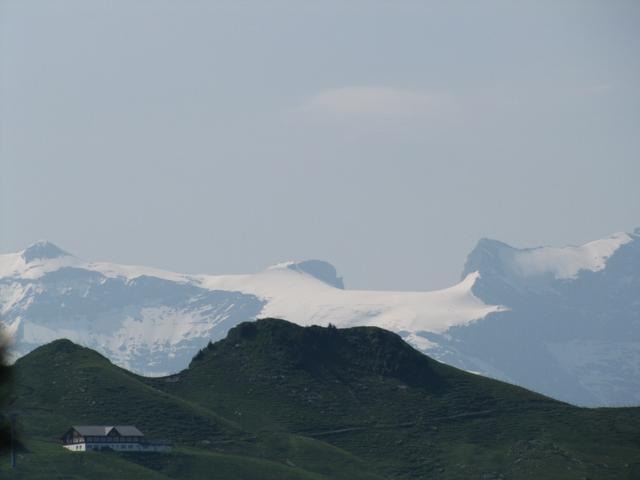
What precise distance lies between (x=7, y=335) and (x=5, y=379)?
0.88 metres

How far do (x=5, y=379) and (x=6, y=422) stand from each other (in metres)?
1.02

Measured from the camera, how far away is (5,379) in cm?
2900

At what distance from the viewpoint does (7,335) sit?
28.7 meters

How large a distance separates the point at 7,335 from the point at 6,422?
189cm

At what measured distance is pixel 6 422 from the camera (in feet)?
97.0
